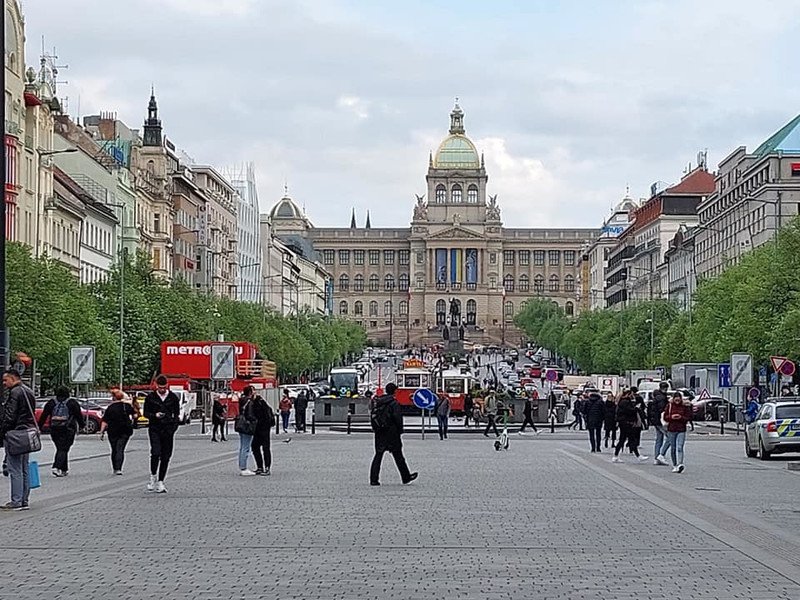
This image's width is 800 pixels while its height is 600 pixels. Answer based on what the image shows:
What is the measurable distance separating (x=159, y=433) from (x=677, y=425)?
39.1ft

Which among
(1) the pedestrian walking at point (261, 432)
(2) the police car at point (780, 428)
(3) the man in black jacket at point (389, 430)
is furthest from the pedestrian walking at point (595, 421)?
(3) the man in black jacket at point (389, 430)

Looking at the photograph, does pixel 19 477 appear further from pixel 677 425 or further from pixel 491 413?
pixel 491 413

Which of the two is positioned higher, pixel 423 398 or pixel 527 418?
pixel 423 398

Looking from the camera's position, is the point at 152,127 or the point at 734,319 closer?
the point at 734,319

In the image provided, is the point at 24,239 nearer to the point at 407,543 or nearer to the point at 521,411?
the point at 521,411

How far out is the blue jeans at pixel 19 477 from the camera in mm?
21719

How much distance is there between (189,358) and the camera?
74750 mm

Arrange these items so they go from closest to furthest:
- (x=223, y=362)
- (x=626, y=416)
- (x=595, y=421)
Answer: (x=626, y=416), (x=595, y=421), (x=223, y=362)

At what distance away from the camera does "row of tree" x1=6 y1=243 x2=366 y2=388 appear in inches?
2470

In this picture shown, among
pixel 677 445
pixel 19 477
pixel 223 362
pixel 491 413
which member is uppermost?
pixel 223 362

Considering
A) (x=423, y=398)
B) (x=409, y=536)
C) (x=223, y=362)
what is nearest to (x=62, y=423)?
(x=409, y=536)

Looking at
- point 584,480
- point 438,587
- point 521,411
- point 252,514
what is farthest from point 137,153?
point 438,587

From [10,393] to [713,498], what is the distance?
10404mm

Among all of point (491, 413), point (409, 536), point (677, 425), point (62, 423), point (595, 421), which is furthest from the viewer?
point (491, 413)
